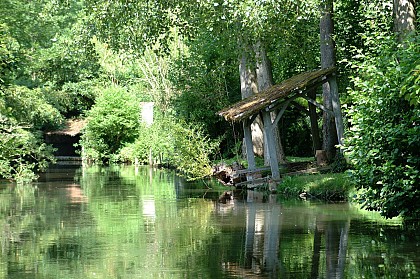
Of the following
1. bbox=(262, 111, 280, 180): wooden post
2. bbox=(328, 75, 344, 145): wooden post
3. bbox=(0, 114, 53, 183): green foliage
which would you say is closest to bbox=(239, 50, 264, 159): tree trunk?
bbox=(328, 75, 344, 145): wooden post

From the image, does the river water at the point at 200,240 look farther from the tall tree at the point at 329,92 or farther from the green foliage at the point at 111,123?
the green foliage at the point at 111,123

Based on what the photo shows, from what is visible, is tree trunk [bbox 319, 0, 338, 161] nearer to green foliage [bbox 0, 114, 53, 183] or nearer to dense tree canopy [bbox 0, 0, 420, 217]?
dense tree canopy [bbox 0, 0, 420, 217]

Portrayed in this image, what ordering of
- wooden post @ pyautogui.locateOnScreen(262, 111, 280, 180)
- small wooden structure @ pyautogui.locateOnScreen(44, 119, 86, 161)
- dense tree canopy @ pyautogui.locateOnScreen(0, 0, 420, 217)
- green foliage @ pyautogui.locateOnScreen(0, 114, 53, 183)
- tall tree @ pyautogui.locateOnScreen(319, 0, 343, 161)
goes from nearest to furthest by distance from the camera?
dense tree canopy @ pyautogui.locateOnScreen(0, 0, 420, 217), wooden post @ pyautogui.locateOnScreen(262, 111, 280, 180), tall tree @ pyautogui.locateOnScreen(319, 0, 343, 161), green foliage @ pyautogui.locateOnScreen(0, 114, 53, 183), small wooden structure @ pyautogui.locateOnScreen(44, 119, 86, 161)

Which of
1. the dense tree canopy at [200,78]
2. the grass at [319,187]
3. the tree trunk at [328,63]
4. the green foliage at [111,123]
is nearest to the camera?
the dense tree canopy at [200,78]

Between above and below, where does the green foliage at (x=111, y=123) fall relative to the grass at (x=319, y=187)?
above

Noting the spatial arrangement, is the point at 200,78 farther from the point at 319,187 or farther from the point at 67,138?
the point at 67,138

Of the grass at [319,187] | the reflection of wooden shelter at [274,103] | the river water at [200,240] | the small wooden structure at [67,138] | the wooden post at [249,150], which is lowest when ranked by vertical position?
the river water at [200,240]

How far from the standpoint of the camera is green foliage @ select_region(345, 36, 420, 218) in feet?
45.4

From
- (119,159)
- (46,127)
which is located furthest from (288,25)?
(46,127)

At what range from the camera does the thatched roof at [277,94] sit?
21828 mm

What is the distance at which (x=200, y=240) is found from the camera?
13.8 meters

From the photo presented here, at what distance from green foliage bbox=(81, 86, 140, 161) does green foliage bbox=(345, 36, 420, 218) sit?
128 ft

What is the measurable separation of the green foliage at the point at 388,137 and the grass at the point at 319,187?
14.0ft

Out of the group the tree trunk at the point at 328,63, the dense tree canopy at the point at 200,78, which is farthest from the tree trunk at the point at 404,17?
the tree trunk at the point at 328,63
